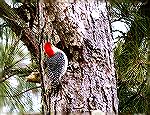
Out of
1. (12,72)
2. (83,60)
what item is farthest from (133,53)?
(83,60)

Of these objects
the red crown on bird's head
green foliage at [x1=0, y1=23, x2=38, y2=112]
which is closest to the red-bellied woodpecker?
the red crown on bird's head

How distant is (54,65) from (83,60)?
5 centimetres

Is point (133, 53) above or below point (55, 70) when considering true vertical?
above

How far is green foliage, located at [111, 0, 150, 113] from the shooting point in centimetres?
80

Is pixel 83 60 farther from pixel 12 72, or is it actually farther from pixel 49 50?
pixel 12 72

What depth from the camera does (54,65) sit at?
1.26ft

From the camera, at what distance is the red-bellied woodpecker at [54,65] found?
373 millimetres

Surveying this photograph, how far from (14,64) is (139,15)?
1.09 ft

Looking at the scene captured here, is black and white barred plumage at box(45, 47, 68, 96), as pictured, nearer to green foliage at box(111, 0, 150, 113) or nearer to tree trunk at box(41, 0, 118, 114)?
tree trunk at box(41, 0, 118, 114)

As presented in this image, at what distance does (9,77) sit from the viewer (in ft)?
2.47

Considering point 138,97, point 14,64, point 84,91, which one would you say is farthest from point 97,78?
point 138,97

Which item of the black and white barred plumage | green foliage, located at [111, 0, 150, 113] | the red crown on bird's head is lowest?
the black and white barred plumage

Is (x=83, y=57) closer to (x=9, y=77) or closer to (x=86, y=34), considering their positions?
(x=86, y=34)

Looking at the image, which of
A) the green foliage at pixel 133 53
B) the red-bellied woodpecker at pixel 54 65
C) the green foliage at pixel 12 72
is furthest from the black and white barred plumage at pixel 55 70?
the green foliage at pixel 133 53
